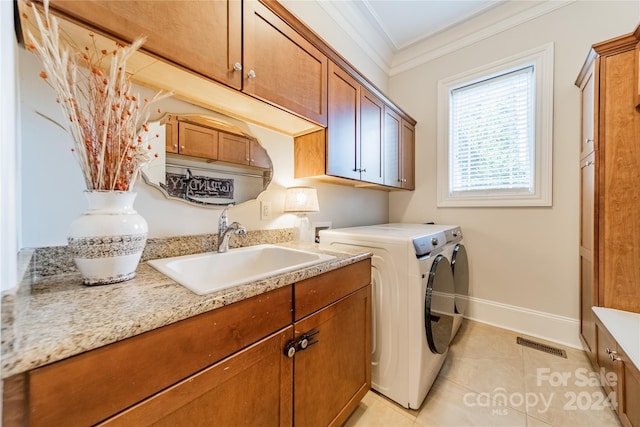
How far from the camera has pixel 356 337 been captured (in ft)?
3.96

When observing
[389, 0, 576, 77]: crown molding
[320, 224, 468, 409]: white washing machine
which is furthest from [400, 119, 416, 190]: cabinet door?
[320, 224, 468, 409]: white washing machine

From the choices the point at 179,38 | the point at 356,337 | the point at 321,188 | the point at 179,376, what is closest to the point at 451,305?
the point at 356,337

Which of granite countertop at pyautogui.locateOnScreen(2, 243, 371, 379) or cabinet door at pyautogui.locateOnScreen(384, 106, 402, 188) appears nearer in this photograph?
granite countertop at pyautogui.locateOnScreen(2, 243, 371, 379)

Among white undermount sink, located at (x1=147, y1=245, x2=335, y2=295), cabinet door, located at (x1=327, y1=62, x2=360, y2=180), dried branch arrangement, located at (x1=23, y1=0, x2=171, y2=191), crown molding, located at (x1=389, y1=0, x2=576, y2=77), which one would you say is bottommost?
white undermount sink, located at (x1=147, y1=245, x2=335, y2=295)

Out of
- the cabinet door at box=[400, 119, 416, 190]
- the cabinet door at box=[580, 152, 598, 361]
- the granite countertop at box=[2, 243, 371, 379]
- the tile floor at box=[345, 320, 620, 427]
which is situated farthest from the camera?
the cabinet door at box=[400, 119, 416, 190]

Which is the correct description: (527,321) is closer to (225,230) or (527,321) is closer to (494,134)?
(494,134)

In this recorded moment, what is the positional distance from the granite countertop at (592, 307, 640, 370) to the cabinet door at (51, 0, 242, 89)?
1.98 meters

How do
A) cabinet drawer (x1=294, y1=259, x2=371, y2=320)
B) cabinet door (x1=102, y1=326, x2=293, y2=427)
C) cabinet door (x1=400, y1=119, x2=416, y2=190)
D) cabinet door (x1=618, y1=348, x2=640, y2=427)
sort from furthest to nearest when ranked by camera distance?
1. cabinet door (x1=400, y1=119, x2=416, y2=190)
2. cabinet door (x1=618, y1=348, x2=640, y2=427)
3. cabinet drawer (x1=294, y1=259, x2=371, y2=320)
4. cabinet door (x1=102, y1=326, x2=293, y2=427)

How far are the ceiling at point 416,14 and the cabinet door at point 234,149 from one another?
169cm

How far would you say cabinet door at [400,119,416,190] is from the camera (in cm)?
241

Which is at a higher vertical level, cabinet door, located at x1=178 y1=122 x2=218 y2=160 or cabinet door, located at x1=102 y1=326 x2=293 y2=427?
cabinet door, located at x1=178 y1=122 x2=218 y2=160

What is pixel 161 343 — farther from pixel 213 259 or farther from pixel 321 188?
pixel 321 188

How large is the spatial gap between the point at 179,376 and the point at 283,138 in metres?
1.39

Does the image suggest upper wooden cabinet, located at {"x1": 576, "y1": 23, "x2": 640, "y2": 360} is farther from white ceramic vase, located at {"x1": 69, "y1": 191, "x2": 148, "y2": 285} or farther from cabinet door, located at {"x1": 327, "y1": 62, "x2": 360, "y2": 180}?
white ceramic vase, located at {"x1": 69, "y1": 191, "x2": 148, "y2": 285}
